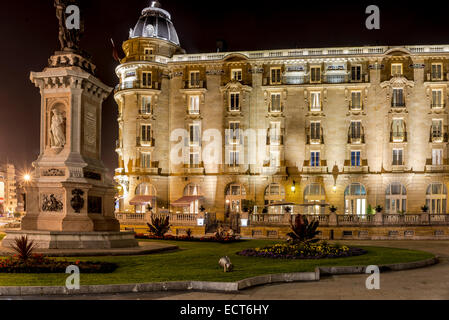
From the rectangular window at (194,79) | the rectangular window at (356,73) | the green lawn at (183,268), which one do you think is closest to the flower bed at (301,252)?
the green lawn at (183,268)

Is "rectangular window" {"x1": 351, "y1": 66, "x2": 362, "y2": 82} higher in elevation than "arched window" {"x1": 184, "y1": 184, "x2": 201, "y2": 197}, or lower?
higher

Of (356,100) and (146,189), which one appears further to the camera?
(146,189)

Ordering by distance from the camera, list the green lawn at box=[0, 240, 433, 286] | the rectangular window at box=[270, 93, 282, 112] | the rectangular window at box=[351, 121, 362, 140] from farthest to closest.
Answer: the rectangular window at box=[270, 93, 282, 112]
the rectangular window at box=[351, 121, 362, 140]
the green lawn at box=[0, 240, 433, 286]

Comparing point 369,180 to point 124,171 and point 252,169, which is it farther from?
point 124,171

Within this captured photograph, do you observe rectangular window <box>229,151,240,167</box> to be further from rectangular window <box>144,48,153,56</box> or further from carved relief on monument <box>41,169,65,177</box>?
carved relief on monument <box>41,169,65,177</box>

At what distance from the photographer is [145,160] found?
192 ft

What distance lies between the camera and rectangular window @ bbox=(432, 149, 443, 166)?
54406 mm

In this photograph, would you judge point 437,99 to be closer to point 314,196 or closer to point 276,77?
point 314,196

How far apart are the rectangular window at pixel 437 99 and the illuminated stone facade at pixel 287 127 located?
12cm

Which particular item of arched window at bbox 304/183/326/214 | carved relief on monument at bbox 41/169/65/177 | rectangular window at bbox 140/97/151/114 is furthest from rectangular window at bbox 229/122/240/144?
carved relief on monument at bbox 41/169/65/177

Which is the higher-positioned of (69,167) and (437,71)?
(437,71)

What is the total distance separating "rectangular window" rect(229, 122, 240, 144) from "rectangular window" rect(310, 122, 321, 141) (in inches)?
339

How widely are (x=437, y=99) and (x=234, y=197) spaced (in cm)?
2578

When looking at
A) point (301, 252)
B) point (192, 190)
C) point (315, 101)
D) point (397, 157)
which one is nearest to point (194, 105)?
point (192, 190)
